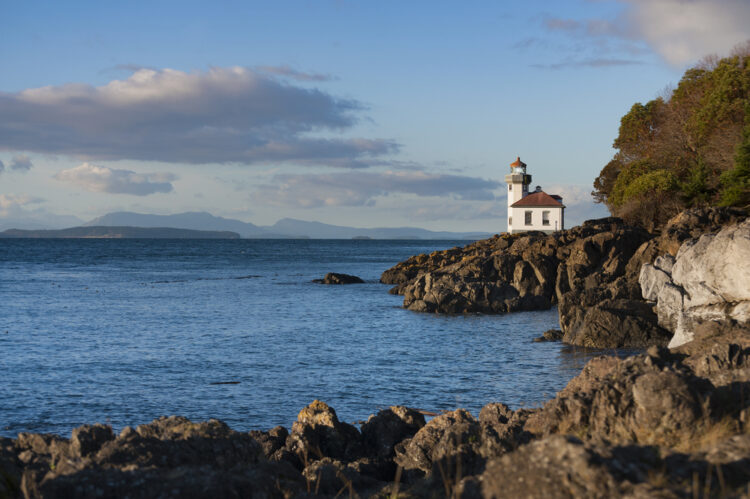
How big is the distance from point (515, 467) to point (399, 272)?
58619 millimetres

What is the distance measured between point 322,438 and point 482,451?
4.01m

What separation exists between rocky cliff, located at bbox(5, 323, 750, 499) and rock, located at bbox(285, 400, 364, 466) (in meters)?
0.03

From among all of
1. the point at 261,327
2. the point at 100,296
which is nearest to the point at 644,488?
the point at 261,327

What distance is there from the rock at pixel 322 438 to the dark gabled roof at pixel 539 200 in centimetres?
8141

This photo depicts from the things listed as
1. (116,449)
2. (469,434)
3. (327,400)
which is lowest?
(327,400)

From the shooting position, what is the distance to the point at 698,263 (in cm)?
2659

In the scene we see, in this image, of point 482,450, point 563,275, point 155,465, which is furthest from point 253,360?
point 563,275

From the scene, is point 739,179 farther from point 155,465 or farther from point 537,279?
point 155,465

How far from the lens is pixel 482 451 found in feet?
31.0

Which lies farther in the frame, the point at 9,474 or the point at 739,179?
the point at 739,179

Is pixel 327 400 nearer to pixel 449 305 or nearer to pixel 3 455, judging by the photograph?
pixel 3 455

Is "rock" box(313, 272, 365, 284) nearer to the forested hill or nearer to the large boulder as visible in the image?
the forested hill

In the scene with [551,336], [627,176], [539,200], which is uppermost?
[627,176]

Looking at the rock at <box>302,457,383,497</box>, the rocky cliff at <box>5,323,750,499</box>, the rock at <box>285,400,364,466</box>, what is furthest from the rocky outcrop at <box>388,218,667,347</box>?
the rock at <box>302,457,383,497</box>
